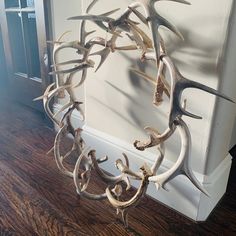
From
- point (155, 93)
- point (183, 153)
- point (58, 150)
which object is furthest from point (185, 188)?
point (58, 150)

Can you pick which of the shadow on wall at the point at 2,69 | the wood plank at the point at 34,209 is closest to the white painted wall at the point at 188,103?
the wood plank at the point at 34,209

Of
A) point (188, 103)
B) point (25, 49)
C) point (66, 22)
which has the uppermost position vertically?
point (66, 22)

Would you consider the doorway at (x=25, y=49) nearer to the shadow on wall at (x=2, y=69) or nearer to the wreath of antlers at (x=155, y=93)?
the shadow on wall at (x=2, y=69)

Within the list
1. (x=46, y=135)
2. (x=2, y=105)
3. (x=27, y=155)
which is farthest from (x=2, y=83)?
(x=27, y=155)

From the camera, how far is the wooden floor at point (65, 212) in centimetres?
99

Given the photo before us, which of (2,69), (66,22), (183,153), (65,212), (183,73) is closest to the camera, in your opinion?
(183,153)

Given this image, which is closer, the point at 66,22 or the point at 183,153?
the point at 183,153

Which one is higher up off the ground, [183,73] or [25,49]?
[183,73]

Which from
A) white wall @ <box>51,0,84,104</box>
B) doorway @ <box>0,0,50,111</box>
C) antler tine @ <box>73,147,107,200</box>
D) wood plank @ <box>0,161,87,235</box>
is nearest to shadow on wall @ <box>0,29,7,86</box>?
doorway @ <box>0,0,50,111</box>

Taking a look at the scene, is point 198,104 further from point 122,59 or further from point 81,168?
point 81,168

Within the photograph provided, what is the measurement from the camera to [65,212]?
107cm

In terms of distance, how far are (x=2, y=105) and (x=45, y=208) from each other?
60.0 inches

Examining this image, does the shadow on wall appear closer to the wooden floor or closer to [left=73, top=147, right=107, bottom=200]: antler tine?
the wooden floor

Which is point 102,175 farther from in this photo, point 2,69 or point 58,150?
point 2,69
